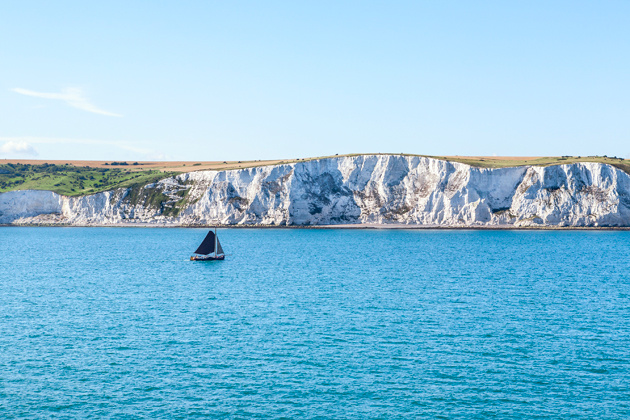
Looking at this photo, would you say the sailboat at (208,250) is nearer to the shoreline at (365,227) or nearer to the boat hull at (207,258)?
the boat hull at (207,258)

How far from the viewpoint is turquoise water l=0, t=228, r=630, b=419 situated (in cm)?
2841

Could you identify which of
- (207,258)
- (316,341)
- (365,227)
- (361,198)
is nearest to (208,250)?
(207,258)

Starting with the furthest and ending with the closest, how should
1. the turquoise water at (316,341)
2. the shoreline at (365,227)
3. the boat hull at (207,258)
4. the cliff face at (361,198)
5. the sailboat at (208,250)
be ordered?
the cliff face at (361,198) < the shoreline at (365,227) < the sailboat at (208,250) < the boat hull at (207,258) < the turquoise water at (316,341)

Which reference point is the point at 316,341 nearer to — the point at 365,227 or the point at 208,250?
the point at 208,250

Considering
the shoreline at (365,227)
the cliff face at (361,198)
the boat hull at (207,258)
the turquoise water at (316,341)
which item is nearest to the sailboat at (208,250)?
the boat hull at (207,258)

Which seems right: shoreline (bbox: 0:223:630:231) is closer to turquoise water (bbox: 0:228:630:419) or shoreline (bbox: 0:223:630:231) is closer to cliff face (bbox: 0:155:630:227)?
cliff face (bbox: 0:155:630:227)

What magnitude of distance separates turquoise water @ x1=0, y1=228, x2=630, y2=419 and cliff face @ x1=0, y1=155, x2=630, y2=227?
230 feet

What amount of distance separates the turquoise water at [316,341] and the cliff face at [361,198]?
7014cm

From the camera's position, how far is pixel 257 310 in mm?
50375

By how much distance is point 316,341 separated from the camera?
3919 cm

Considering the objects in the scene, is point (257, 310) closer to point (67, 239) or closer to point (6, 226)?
point (67, 239)

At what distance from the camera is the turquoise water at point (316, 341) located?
28.4m

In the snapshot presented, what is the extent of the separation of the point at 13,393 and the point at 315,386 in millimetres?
15080

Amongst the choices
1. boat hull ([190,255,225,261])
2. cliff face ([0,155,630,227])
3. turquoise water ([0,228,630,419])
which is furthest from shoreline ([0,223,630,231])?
boat hull ([190,255,225,261])
